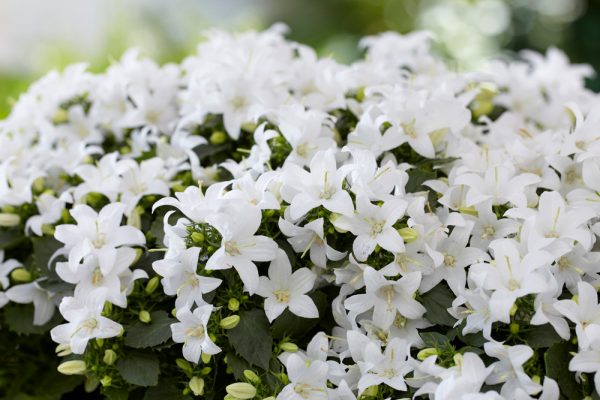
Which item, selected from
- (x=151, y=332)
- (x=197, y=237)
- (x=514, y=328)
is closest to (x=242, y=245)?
(x=197, y=237)

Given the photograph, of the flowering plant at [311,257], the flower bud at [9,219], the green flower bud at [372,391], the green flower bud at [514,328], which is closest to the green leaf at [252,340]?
the flowering plant at [311,257]

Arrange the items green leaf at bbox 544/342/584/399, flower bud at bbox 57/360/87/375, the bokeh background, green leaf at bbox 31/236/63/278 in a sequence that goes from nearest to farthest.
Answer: green leaf at bbox 544/342/584/399 < flower bud at bbox 57/360/87/375 < green leaf at bbox 31/236/63/278 < the bokeh background

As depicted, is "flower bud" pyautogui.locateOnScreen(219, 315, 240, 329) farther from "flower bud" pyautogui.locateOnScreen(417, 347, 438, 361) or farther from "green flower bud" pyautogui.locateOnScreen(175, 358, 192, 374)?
"flower bud" pyautogui.locateOnScreen(417, 347, 438, 361)

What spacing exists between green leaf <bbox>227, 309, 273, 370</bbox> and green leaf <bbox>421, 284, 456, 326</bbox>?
172mm

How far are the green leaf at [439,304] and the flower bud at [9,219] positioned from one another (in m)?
0.56

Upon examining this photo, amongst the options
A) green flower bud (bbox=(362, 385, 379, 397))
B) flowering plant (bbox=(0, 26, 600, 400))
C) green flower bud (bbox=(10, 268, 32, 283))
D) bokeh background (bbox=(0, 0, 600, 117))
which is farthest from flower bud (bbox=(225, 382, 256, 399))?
bokeh background (bbox=(0, 0, 600, 117))

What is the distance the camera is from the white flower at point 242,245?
0.77 metres

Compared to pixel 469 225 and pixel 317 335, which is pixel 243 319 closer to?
pixel 317 335

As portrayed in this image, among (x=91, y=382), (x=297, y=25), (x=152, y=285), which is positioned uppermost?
(x=152, y=285)

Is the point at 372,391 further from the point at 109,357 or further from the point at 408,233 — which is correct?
the point at 109,357

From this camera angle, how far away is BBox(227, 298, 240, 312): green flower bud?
800 mm

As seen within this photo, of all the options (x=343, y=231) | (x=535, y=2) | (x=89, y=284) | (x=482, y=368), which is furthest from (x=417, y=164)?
(x=535, y=2)

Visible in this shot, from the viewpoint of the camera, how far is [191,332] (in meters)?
0.80

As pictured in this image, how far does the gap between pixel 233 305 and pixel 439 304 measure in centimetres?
22
